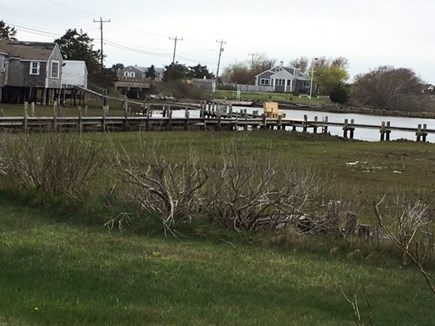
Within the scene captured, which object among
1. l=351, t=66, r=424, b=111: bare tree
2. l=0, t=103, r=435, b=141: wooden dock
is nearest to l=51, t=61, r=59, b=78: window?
l=0, t=103, r=435, b=141: wooden dock

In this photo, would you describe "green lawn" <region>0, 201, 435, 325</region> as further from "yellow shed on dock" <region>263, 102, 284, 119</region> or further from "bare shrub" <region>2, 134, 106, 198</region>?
"yellow shed on dock" <region>263, 102, 284, 119</region>

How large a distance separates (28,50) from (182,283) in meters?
64.3

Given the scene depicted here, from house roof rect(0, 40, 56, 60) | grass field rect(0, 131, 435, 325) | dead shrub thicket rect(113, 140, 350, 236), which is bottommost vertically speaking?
grass field rect(0, 131, 435, 325)

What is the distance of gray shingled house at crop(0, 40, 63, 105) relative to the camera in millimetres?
66375

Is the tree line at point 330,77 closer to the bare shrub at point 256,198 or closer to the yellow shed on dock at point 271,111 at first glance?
the yellow shed on dock at point 271,111

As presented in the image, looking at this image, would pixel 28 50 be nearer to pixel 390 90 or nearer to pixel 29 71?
pixel 29 71

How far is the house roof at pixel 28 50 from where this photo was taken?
2648 inches

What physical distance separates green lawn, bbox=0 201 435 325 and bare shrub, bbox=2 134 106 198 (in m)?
2.36

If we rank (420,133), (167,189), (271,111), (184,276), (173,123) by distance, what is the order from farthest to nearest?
(271,111) → (420,133) → (173,123) → (167,189) → (184,276)

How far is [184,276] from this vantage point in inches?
342

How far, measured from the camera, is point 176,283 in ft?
27.1

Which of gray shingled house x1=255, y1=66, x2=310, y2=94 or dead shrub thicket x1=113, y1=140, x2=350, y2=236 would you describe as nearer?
dead shrub thicket x1=113, y1=140, x2=350, y2=236

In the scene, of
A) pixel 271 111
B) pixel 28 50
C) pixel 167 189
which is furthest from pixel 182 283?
pixel 28 50

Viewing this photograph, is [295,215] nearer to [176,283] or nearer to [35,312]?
[176,283]
